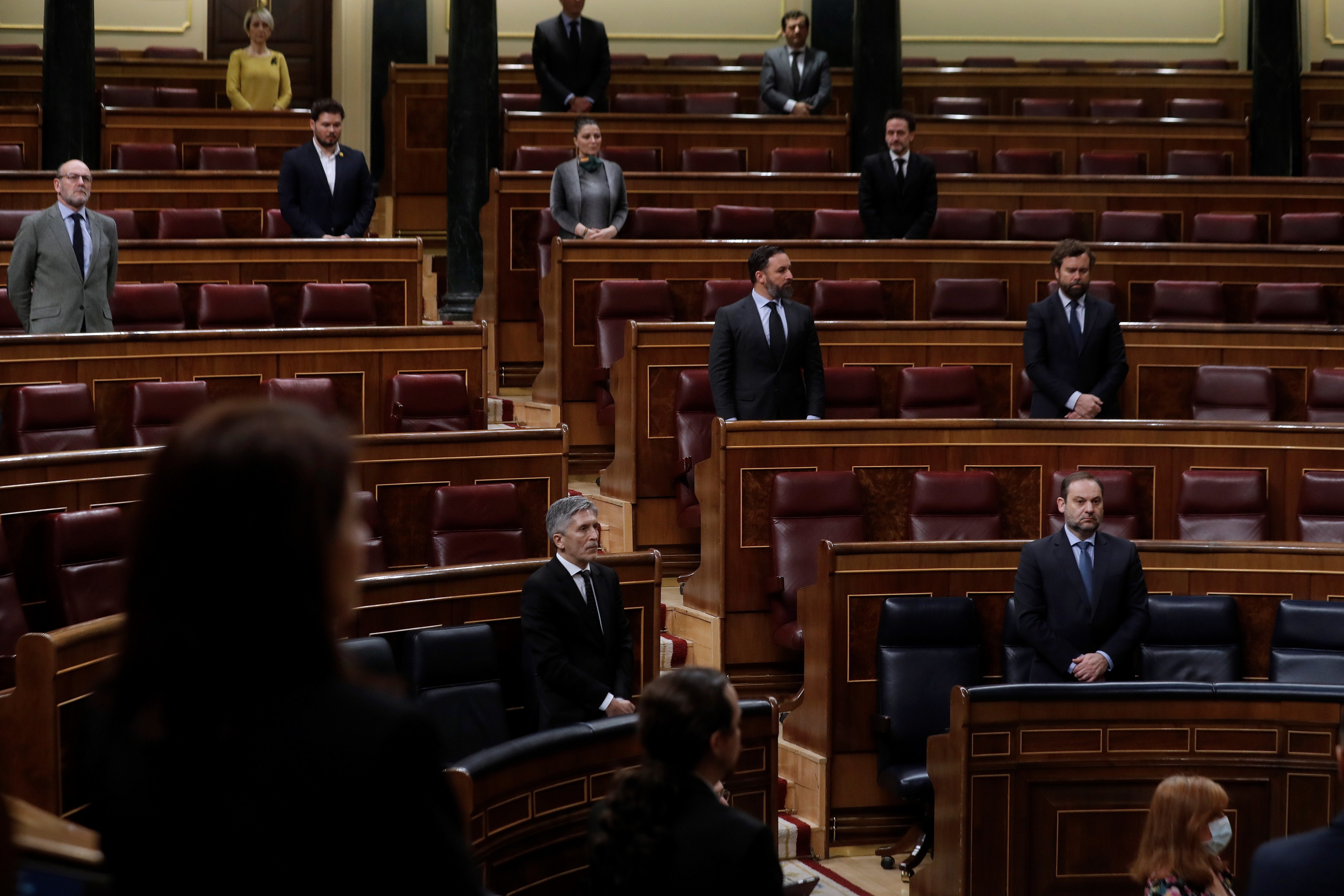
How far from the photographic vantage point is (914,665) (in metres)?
3.15

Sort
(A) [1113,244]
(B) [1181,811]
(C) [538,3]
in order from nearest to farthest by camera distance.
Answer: (B) [1181,811] → (A) [1113,244] → (C) [538,3]

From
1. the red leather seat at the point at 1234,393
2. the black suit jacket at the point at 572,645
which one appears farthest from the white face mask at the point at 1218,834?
the red leather seat at the point at 1234,393

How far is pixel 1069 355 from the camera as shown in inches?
155

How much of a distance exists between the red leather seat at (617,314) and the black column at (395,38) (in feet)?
10.9

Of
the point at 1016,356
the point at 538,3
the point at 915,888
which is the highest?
the point at 538,3

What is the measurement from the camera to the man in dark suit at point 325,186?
15.8 feet

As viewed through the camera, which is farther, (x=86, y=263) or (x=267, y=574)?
(x=86, y=263)

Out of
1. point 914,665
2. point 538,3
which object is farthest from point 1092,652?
point 538,3

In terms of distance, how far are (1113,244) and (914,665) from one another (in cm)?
224

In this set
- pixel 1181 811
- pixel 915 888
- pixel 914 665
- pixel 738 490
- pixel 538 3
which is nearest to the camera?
pixel 1181 811

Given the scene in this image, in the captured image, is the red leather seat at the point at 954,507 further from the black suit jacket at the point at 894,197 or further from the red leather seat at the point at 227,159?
the red leather seat at the point at 227,159

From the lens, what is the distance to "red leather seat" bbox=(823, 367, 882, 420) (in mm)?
4086

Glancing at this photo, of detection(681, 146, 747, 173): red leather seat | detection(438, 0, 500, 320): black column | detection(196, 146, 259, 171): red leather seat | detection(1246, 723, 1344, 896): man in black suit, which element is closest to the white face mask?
detection(1246, 723, 1344, 896): man in black suit

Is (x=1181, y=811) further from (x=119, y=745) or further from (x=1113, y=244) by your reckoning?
(x=1113, y=244)
